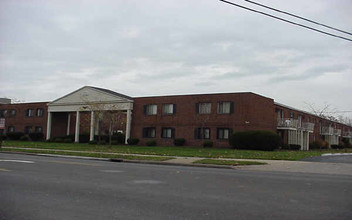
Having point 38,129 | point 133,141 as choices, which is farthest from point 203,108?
point 38,129

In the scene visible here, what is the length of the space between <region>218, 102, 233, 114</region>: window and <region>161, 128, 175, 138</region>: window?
6.26 m

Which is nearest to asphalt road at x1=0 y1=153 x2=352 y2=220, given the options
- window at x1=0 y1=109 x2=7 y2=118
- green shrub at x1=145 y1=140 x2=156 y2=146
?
green shrub at x1=145 y1=140 x2=156 y2=146

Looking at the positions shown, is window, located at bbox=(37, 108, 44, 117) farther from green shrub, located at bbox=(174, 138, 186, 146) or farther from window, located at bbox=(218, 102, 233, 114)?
window, located at bbox=(218, 102, 233, 114)

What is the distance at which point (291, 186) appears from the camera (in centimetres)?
1033

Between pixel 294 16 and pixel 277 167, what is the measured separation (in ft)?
23.5

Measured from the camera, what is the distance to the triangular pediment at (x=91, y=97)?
45.4 metres

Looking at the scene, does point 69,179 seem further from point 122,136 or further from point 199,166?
point 122,136

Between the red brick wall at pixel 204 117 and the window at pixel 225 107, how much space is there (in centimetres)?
35

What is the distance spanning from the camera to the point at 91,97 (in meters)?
47.0

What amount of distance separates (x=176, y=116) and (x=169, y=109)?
1330 mm

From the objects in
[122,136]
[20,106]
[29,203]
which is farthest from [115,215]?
[20,106]

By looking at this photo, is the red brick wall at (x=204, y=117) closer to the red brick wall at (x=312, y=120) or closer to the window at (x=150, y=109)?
the window at (x=150, y=109)

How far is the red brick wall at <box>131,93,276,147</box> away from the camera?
121ft

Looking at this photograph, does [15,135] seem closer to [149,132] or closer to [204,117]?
[149,132]
